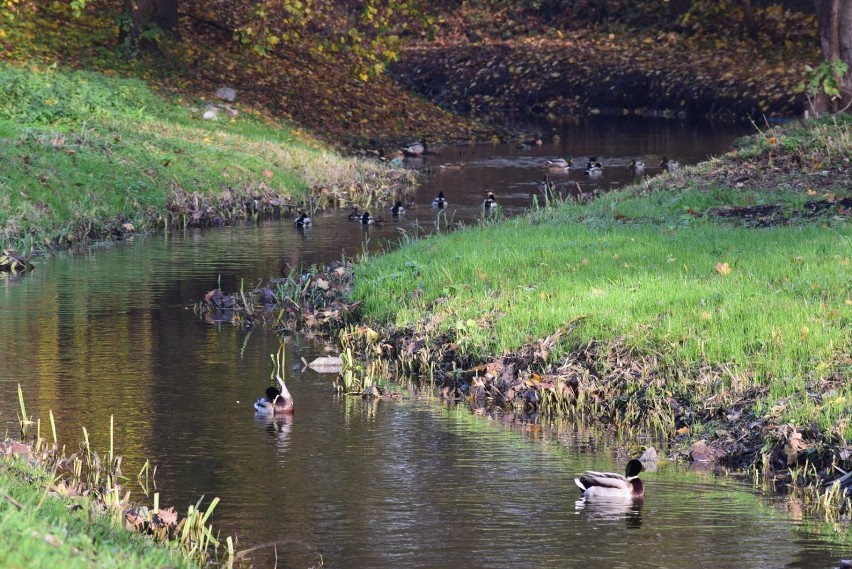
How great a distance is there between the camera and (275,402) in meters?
12.0

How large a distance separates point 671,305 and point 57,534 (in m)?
7.65

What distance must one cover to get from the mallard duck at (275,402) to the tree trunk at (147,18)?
23.6 metres

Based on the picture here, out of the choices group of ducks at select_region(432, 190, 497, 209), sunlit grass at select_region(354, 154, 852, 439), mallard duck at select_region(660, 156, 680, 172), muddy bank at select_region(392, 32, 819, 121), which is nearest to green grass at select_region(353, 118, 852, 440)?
sunlit grass at select_region(354, 154, 852, 439)

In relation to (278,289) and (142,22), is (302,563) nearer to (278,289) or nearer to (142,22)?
(278,289)

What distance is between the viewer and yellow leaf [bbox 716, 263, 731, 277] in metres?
14.1

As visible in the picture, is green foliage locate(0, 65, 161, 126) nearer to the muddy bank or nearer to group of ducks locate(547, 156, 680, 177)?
group of ducks locate(547, 156, 680, 177)

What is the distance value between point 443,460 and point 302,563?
2504mm

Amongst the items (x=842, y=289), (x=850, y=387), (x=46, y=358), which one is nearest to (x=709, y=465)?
(x=850, y=387)

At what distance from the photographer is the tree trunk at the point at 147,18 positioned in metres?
34.6

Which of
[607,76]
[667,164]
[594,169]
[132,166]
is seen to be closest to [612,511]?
[132,166]

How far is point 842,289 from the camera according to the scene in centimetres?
1302

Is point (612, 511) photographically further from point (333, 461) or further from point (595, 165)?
point (595, 165)

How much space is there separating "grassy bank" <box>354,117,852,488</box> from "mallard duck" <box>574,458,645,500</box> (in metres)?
1.26

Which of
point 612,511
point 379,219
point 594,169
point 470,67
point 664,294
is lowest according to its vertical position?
point 612,511
